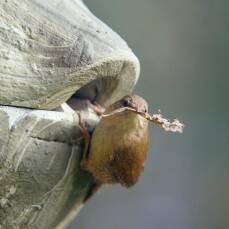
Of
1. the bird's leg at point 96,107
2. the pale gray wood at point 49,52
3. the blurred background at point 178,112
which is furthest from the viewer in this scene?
the blurred background at point 178,112

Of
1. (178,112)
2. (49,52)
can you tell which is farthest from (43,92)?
(178,112)

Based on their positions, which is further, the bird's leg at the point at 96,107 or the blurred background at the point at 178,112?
the blurred background at the point at 178,112

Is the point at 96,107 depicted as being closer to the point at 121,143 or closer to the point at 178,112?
the point at 121,143

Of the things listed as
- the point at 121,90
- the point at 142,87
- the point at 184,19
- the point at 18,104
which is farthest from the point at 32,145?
the point at 184,19

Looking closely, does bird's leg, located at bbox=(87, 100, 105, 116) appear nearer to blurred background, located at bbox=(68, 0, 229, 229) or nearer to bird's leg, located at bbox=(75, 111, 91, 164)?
bird's leg, located at bbox=(75, 111, 91, 164)

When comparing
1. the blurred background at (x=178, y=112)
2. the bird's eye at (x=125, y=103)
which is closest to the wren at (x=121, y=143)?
the bird's eye at (x=125, y=103)

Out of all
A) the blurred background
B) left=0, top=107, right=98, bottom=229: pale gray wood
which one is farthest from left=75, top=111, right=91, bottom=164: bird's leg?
the blurred background

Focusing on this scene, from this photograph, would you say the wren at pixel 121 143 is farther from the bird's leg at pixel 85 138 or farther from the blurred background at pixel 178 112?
the blurred background at pixel 178 112
